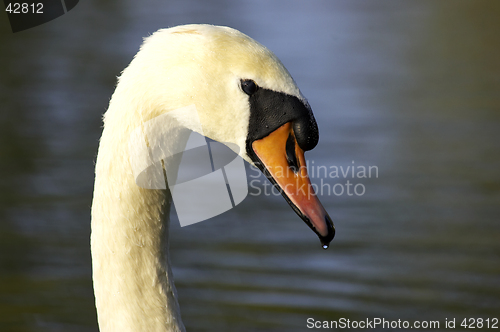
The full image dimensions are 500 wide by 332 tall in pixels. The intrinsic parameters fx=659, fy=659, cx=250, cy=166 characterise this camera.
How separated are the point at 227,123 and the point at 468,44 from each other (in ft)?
29.9

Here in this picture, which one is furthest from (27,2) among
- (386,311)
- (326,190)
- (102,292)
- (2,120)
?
(102,292)

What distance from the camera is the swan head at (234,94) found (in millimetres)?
2311

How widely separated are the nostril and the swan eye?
23cm

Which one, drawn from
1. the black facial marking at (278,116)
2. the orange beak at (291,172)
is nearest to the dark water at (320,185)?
the orange beak at (291,172)

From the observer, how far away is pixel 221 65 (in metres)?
2.33

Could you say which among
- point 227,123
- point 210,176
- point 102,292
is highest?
point 227,123

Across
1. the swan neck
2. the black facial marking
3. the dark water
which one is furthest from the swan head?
the dark water

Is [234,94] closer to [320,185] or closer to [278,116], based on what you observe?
[278,116]

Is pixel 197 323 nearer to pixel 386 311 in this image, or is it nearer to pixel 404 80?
pixel 386 311

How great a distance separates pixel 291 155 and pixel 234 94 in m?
0.33

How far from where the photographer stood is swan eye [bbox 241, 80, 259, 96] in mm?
2357

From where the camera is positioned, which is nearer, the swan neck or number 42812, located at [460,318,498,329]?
the swan neck

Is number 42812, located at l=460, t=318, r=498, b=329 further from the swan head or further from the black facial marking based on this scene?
the black facial marking

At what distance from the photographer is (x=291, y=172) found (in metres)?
2.50
